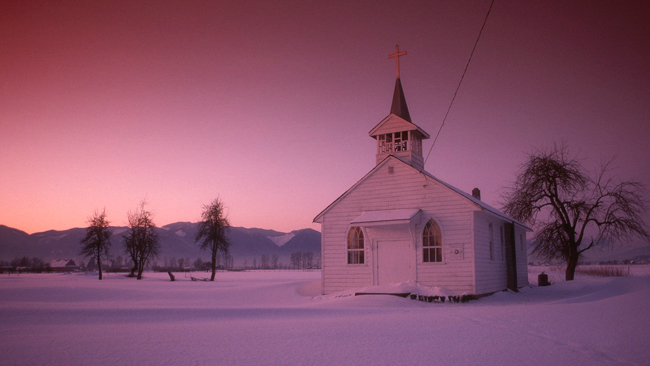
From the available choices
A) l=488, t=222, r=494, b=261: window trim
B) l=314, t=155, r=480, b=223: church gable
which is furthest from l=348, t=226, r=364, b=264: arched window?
l=488, t=222, r=494, b=261: window trim

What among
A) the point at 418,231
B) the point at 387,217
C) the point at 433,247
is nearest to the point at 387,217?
the point at 387,217

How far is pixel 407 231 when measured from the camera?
20.2 metres

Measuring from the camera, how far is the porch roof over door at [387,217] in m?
18.9

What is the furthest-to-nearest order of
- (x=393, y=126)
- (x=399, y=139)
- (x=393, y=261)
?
(x=399, y=139) < (x=393, y=126) < (x=393, y=261)

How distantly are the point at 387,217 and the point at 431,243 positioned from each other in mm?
2399

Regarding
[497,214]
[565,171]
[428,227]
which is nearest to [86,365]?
[428,227]

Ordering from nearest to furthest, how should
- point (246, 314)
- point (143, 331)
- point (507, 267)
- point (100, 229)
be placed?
point (143, 331)
point (246, 314)
point (507, 267)
point (100, 229)

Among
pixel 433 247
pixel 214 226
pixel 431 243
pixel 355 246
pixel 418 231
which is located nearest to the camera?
pixel 433 247

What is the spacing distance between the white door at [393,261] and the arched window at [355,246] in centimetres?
101

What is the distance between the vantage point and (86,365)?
6641 millimetres

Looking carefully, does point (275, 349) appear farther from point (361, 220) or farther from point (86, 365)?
point (361, 220)

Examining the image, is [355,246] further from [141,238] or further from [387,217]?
[141,238]

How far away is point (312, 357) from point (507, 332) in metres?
4.68

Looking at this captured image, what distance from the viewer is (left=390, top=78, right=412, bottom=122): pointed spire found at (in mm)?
25031
